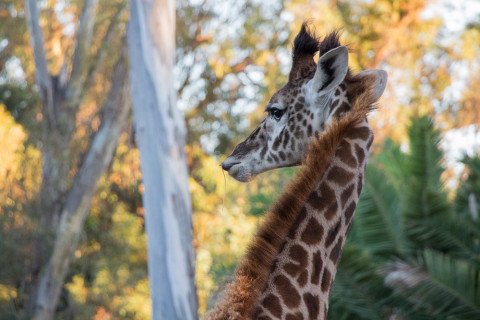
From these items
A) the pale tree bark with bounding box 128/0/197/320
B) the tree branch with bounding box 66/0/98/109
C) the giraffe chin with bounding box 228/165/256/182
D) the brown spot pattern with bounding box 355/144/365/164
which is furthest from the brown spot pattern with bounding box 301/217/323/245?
the tree branch with bounding box 66/0/98/109

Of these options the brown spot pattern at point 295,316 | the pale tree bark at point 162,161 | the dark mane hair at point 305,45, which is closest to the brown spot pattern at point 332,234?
the brown spot pattern at point 295,316

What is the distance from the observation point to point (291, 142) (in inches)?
137

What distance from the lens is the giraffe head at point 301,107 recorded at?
3.29m

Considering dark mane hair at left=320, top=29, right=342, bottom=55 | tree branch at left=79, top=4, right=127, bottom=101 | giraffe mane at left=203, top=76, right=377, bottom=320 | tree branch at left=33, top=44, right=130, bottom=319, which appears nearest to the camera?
giraffe mane at left=203, top=76, right=377, bottom=320

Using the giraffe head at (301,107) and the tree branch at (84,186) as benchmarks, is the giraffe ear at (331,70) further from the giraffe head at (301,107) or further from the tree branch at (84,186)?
the tree branch at (84,186)

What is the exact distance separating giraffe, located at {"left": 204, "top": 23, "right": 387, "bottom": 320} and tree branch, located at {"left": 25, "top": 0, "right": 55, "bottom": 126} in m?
10.1

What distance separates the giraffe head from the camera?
3293 mm

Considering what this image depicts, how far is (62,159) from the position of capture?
13234 millimetres

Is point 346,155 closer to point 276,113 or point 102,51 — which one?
point 276,113

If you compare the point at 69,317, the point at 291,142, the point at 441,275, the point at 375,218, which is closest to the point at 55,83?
the point at 69,317

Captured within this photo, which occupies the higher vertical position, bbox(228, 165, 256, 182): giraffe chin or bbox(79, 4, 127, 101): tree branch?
bbox(79, 4, 127, 101): tree branch

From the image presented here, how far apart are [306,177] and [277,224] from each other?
0.24 m

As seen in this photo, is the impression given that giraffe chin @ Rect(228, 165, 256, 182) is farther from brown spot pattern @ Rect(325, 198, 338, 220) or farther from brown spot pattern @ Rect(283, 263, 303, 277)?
brown spot pattern @ Rect(283, 263, 303, 277)

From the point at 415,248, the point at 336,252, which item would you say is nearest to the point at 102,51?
the point at 415,248
